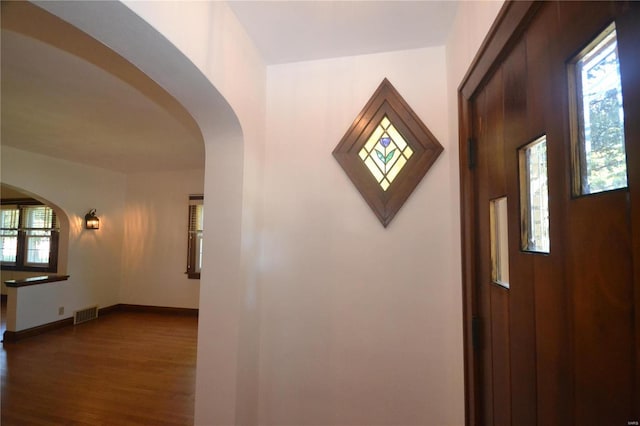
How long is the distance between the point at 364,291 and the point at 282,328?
23.8 inches

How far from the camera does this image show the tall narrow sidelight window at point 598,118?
1.84 feet

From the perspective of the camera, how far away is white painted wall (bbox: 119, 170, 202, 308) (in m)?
5.10

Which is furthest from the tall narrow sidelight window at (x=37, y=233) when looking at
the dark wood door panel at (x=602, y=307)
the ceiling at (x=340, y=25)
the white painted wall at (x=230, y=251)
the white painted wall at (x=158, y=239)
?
the dark wood door panel at (x=602, y=307)

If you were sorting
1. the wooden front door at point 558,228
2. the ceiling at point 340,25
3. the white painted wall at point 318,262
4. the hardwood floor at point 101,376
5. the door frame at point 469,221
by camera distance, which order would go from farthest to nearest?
the hardwood floor at point 101,376 < the white painted wall at point 318,262 < the ceiling at point 340,25 < the door frame at point 469,221 < the wooden front door at point 558,228

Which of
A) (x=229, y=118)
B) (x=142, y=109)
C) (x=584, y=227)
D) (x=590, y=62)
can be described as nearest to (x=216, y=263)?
(x=229, y=118)

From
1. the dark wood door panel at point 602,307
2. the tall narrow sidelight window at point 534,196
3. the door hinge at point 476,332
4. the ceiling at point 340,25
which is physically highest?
the ceiling at point 340,25

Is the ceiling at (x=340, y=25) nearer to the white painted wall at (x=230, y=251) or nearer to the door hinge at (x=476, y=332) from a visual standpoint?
the white painted wall at (x=230, y=251)

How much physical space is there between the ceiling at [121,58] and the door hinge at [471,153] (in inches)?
29.3

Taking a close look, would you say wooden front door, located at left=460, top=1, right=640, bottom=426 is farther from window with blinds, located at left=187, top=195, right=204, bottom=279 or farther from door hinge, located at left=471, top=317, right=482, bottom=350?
window with blinds, located at left=187, top=195, right=204, bottom=279

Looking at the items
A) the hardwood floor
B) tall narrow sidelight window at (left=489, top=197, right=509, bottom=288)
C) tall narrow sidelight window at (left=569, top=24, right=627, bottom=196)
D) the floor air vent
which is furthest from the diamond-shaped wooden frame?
the floor air vent

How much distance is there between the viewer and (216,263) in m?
1.58

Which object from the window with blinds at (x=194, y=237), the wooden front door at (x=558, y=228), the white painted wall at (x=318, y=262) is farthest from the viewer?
the window with blinds at (x=194, y=237)

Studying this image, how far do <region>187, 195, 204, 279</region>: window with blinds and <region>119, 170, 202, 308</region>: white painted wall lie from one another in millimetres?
114

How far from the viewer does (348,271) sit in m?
1.71
